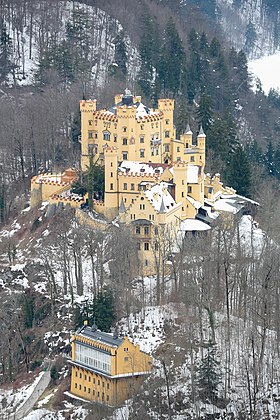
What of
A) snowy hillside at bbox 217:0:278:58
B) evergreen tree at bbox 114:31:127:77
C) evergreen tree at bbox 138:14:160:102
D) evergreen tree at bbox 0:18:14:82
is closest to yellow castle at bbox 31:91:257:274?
evergreen tree at bbox 138:14:160:102

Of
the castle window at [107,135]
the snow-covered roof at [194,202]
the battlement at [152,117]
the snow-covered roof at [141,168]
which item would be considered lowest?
the snow-covered roof at [194,202]

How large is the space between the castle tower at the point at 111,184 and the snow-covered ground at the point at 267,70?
74.7m

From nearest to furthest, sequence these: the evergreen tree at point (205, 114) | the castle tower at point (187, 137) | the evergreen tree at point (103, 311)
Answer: the evergreen tree at point (103, 311), the castle tower at point (187, 137), the evergreen tree at point (205, 114)

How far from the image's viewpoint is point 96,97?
356 feet

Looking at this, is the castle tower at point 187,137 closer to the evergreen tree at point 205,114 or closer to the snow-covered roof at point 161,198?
the snow-covered roof at point 161,198

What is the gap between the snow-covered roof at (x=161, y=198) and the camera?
80.1 meters

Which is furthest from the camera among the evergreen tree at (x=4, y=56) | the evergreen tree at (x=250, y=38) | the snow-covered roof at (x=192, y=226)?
the evergreen tree at (x=250, y=38)

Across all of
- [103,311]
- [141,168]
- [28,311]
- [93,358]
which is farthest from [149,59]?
[93,358]

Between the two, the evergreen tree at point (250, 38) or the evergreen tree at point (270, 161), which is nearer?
the evergreen tree at point (270, 161)

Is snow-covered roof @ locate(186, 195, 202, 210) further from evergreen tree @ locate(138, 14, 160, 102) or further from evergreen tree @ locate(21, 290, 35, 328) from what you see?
evergreen tree @ locate(138, 14, 160, 102)

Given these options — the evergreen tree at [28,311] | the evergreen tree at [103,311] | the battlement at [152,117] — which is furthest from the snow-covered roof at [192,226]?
the evergreen tree at [28,311]

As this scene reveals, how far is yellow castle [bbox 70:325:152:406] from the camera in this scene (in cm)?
6775

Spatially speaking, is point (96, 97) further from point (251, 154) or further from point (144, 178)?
point (144, 178)

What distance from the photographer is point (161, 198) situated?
80938 mm
